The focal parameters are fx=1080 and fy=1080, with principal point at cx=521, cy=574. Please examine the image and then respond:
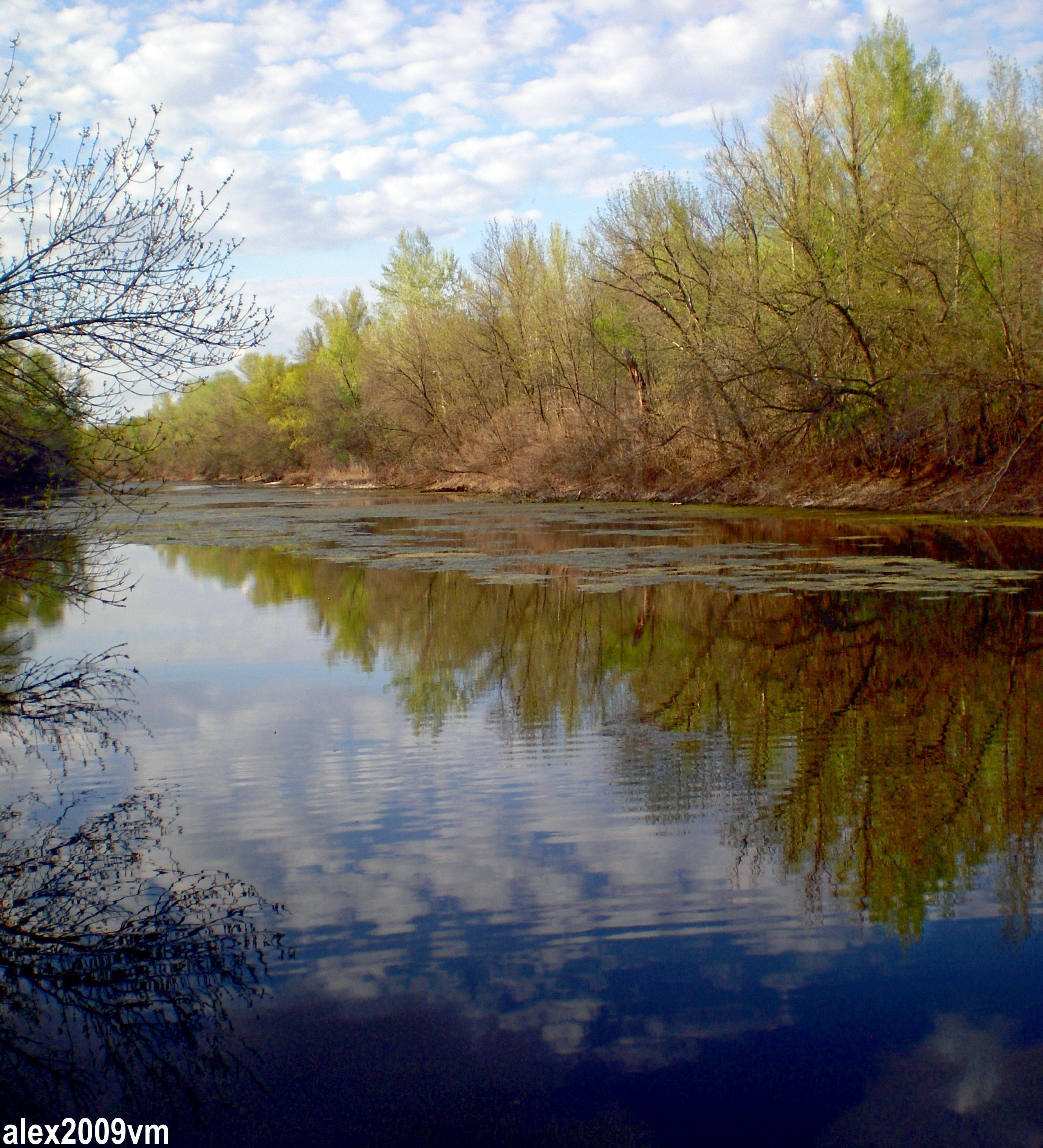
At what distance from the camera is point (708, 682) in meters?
9.07

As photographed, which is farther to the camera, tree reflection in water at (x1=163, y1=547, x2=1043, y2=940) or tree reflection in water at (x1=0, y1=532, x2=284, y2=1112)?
tree reflection in water at (x1=163, y1=547, x2=1043, y2=940)

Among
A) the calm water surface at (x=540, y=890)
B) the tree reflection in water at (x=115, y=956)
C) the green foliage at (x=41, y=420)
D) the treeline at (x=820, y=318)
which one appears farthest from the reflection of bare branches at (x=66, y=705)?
the treeline at (x=820, y=318)

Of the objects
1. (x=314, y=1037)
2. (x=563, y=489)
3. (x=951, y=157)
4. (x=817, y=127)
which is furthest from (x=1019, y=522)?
(x=314, y=1037)

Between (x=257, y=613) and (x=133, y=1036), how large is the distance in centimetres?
1078

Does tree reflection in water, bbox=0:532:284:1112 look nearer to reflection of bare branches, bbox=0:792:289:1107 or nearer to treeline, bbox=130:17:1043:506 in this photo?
reflection of bare branches, bbox=0:792:289:1107

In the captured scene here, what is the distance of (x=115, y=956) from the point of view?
4.33 m

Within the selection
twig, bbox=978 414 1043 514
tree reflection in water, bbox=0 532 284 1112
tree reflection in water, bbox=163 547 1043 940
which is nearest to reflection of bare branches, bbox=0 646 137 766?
tree reflection in water, bbox=0 532 284 1112

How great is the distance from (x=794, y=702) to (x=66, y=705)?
5.93 meters

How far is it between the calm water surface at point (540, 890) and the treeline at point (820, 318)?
40.8ft

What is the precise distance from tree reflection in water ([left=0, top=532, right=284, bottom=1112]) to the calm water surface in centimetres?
2

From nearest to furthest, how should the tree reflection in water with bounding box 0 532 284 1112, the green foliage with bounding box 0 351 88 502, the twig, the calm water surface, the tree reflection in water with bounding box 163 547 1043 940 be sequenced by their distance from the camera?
the calm water surface
the tree reflection in water with bounding box 0 532 284 1112
the tree reflection in water with bounding box 163 547 1043 940
the green foliage with bounding box 0 351 88 502
the twig

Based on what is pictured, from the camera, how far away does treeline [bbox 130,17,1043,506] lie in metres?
26.9

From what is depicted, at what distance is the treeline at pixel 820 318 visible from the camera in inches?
1060

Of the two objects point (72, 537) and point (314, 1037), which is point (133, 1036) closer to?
point (314, 1037)
